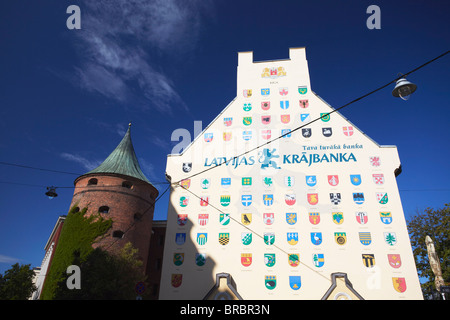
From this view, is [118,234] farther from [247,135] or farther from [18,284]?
[18,284]

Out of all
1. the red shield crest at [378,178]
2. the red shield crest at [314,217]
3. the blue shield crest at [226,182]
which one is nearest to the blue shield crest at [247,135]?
the blue shield crest at [226,182]

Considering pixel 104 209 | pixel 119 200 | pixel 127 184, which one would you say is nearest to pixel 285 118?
pixel 127 184

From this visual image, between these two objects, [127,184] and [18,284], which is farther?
[18,284]

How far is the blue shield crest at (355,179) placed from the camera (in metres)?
18.2

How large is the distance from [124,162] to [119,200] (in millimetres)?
4298

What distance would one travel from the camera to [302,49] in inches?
922

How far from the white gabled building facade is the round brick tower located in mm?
5782

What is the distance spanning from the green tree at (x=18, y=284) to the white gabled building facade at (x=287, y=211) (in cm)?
2605

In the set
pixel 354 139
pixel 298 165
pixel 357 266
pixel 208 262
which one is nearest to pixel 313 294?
pixel 357 266

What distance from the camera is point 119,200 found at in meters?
23.4

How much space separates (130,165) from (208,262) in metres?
13.1

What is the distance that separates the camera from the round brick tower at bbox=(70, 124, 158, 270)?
22531 millimetres

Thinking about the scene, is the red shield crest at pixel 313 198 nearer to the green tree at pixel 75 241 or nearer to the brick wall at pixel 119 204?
the brick wall at pixel 119 204

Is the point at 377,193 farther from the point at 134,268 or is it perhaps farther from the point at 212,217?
the point at 134,268
